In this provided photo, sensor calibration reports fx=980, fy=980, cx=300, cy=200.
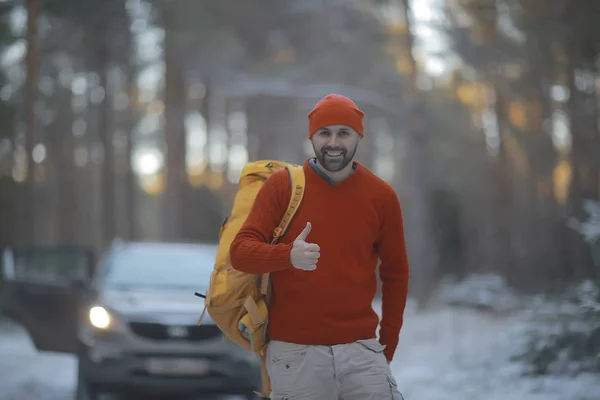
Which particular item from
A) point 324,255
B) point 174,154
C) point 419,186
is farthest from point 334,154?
point 174,154

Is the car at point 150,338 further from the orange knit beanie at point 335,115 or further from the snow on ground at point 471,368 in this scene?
the orange knit beanie at point 335,115

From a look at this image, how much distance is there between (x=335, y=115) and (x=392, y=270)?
733 millimetres

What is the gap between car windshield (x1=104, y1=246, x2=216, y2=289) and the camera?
10070 millimetres

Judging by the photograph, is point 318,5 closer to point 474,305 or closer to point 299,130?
point 299,130

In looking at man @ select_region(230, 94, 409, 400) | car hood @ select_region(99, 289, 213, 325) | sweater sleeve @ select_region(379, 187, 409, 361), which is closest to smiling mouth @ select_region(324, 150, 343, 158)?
man @ select_region(230, 94, 409, 400)

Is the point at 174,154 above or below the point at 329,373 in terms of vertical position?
above

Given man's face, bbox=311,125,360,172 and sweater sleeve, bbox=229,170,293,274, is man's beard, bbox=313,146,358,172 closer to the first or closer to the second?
man's face, bbox=311,125,360,172

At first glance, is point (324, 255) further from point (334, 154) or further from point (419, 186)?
point (419, 186)

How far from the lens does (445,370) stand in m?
12.0

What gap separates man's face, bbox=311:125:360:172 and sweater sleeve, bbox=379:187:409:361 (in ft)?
0.91

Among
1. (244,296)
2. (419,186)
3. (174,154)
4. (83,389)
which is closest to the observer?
(244,296)

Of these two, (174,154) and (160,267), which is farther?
(174,154)

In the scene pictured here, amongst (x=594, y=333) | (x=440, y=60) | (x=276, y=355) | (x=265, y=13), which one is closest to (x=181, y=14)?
(x=265, y=13)

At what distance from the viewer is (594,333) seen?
891cm
